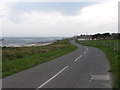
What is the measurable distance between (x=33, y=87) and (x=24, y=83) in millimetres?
969

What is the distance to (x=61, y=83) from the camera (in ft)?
30.7

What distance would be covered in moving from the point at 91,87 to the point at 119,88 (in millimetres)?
1123

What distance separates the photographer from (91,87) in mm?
8602

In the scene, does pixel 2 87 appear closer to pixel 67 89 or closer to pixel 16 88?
pixel 16 88

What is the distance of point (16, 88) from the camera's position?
841cm

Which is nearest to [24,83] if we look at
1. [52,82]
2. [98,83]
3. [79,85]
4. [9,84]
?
[9,84]


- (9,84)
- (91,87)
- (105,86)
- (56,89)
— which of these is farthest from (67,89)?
(9,84)

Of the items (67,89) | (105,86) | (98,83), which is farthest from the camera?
(98,83)

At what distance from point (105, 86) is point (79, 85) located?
3.65 feet

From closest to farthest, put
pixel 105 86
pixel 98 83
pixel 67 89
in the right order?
pixel 67 89, pixel 105 86, pixel 98 83

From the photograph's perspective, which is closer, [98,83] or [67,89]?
[67,89]

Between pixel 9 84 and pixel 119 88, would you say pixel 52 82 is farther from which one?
pixel 119 88

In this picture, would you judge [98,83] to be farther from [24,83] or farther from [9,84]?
[9,84]

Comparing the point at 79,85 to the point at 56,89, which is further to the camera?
the point at 79,85
